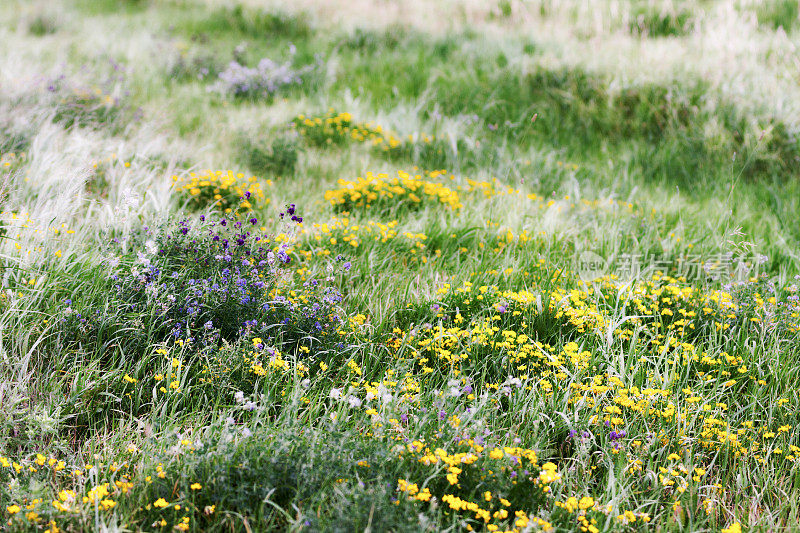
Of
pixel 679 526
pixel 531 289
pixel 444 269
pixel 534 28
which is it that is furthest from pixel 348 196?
pixel 534 28

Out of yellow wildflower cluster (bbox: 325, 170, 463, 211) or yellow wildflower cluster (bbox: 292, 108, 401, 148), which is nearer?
yellow wildflower cluster (bbox: 325, 170, 463, 211)

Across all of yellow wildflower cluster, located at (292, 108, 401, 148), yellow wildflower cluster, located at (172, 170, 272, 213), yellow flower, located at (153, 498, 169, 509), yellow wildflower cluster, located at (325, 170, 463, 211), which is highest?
yellow wildflower cluster, located at (292, 108, 401, 148)

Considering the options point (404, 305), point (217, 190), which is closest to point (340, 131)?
point (217, 190)

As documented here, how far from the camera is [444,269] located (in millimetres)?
3695

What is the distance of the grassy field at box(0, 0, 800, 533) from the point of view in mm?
2193

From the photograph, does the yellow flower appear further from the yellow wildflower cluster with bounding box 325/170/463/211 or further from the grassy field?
the yellow wildflower cluster with bounding box 325/170/463/211

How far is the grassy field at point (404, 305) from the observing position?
2193mm

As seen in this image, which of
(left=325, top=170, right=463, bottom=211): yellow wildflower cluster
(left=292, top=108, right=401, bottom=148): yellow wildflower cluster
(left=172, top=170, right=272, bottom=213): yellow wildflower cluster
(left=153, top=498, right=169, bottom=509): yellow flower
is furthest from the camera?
(left=292, top=108, right=401, bottom=148): yellow wildflower cluster

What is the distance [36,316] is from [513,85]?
5.43 metres

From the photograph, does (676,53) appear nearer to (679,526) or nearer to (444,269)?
(444,269)

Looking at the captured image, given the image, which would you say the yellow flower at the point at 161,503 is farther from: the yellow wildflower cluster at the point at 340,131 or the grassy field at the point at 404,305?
the yellow wildflower cluster at the point at 340,131

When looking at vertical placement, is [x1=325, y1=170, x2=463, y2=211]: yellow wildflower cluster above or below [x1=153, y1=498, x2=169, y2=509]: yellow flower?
above

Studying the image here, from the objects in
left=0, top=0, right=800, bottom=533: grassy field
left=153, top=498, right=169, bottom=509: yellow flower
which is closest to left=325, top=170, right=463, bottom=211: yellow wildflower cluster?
left=0, top=0, right=800, bottom=533: grassy field

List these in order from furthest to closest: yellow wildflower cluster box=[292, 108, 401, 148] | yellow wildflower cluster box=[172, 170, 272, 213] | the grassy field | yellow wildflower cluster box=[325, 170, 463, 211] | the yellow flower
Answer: yellow wildflower cluster box=[292, 108, 401, 148], yellow wildflower cluster box=[325, 170, 463, 211], yellow wildflower cluster box=[172, 170, 272, 213], the grassy field, the yellow flower
